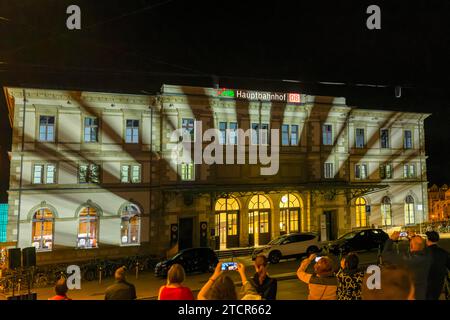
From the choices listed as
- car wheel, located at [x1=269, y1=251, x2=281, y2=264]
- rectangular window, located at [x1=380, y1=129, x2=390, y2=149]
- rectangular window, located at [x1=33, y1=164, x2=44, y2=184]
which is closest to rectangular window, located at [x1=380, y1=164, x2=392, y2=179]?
rectangular window, located at [x1=380, y1=129, x2=390, y2=149]

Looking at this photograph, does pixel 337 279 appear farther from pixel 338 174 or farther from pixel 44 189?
pixel 338 174

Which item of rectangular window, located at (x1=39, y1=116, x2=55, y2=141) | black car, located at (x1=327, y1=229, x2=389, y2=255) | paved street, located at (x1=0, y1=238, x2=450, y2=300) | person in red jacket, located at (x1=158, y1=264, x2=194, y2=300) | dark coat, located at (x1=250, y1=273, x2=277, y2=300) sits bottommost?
paved street, located at (x1=0, y1=238, x2=450, y2=300)

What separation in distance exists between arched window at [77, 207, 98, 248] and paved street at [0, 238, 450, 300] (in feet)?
13.5

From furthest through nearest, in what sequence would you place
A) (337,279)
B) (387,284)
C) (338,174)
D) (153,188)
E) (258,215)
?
(338,174) < (258,215) < (153,188) < (337,279) < (387,284)

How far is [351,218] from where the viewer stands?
27.5 meters

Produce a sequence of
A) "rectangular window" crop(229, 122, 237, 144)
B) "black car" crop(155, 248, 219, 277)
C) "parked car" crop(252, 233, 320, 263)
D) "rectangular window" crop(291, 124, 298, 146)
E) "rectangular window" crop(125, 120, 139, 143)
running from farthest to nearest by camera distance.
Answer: "rectangular window" crop(291, 124, 298, 146)
"rectangular window" crop(229, 122, 237, 144)
"rectangular window" crop(125, 120, 139, 143)
"parked car" crop(252, 233, 320, 263)
"black car" crop(155, 248, 219, 277)

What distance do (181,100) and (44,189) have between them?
1049 centimetres

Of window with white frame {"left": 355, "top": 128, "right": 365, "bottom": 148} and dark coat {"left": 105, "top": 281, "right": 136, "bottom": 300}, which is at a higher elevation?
window with white frame {"left": 355, "top": 128, "right": 365, "bottom": 148}

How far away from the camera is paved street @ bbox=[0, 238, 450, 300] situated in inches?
532

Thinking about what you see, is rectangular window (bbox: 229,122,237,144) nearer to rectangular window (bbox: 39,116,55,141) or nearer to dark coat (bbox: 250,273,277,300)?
rectangular window (bbox: 39,116,55,141)

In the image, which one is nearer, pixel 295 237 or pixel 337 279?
pixel 337 279

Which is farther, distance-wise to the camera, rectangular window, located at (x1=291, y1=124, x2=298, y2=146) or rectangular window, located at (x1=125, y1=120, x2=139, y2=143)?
rectangular window, located at (x1=291, y1=124, x2=298, y2=146)

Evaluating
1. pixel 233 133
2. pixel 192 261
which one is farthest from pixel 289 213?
pixel 192 261
